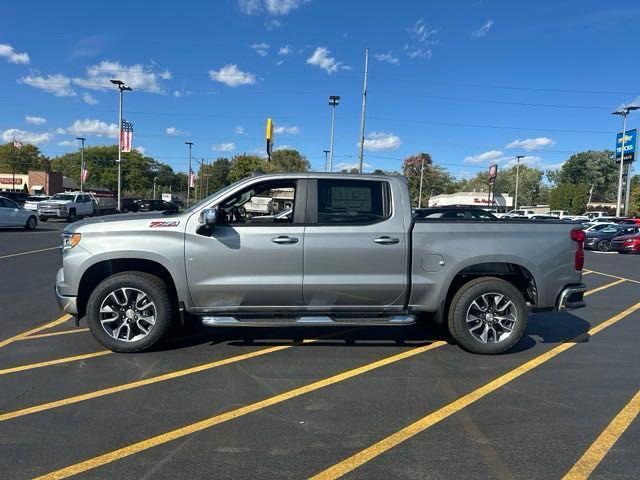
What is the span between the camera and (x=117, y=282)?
5328 mm

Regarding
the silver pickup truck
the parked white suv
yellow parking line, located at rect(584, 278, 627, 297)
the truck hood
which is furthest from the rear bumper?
the parked white suv

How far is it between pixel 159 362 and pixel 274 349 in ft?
4.08

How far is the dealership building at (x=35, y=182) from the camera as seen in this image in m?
77.5

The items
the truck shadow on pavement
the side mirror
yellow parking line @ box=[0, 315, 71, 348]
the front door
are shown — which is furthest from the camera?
the truck shadow on pavement

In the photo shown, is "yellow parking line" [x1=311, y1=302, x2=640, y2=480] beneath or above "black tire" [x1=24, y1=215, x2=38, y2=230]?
beneath

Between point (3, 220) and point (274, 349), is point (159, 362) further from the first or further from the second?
point (3, 220)

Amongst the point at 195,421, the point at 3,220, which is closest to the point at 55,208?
the point at 3,220

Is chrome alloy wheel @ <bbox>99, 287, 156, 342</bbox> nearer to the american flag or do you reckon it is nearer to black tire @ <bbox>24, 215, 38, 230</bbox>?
black tire @ <bbox>24, 215, 38, 230</bbox>

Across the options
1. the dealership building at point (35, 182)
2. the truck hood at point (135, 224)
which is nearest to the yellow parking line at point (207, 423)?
the truck hood at point (135, 224)

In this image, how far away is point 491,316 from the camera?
18.5 ft

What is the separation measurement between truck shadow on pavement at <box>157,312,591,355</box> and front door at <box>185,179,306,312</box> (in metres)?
0.80

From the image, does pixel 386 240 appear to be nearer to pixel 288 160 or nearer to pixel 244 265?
pixel 244 265

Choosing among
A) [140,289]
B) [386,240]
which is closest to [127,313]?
[140,289]

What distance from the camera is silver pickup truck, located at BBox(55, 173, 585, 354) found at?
5.29 m
